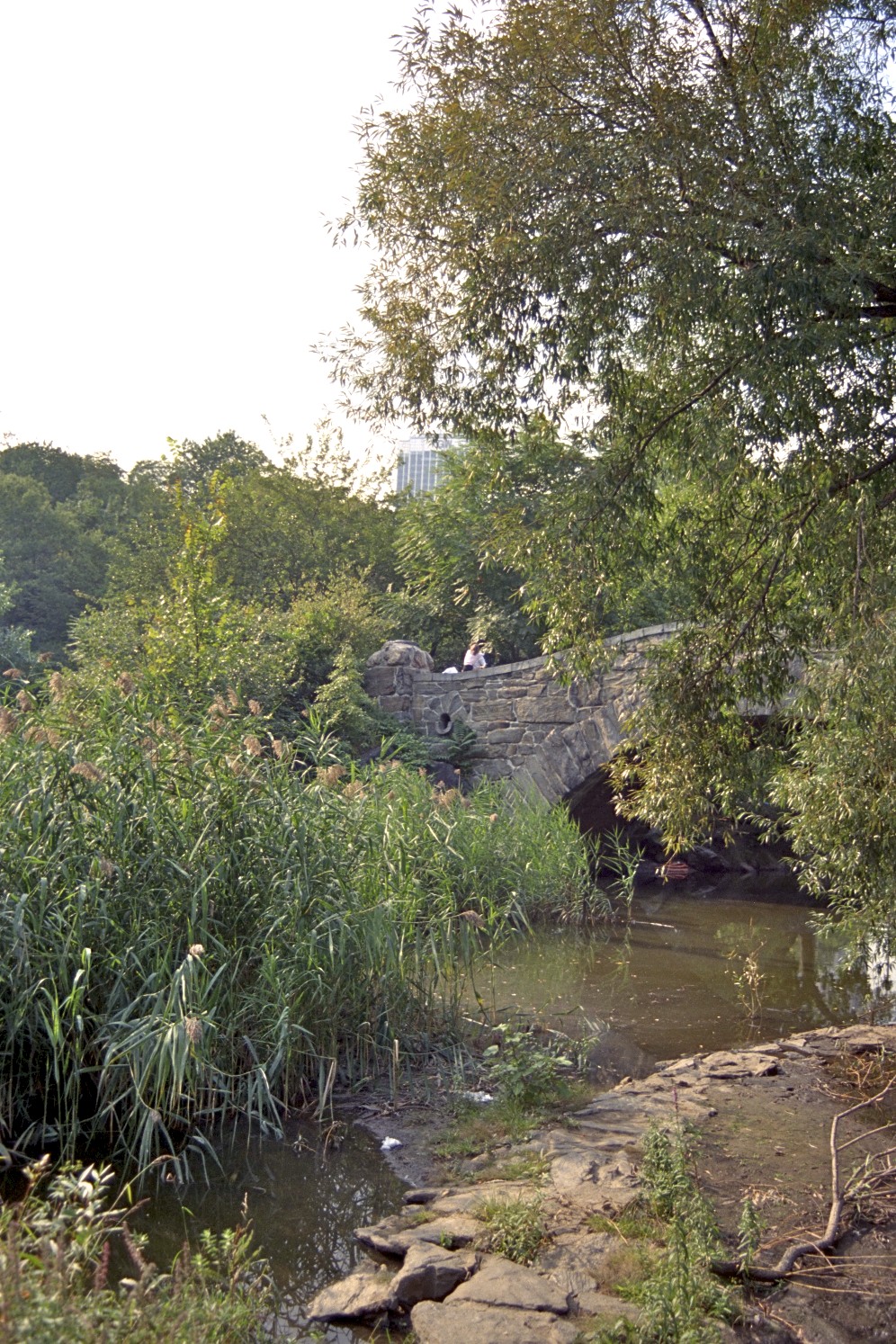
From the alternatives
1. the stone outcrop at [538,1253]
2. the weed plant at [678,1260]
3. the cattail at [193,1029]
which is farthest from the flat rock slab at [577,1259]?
the cattail at [193,1029]

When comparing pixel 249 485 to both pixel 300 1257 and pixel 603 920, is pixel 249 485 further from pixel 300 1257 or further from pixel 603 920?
pixel 300 1257

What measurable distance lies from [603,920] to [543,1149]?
20.3 feet

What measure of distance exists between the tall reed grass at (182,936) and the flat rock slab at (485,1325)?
111cm

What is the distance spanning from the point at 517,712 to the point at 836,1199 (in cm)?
968

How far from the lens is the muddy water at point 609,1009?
147 inches

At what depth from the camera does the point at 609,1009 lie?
7.19 meters

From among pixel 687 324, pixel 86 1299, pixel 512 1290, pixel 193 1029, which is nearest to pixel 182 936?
pixel 193 1029

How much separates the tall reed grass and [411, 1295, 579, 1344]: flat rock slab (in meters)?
1.11

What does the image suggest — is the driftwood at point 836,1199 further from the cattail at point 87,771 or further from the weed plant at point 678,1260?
the cattail at point 87,771

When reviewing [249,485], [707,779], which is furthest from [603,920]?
[249,485]

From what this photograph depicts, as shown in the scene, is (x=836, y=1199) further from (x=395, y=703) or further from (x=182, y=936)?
(x=395, y=703)

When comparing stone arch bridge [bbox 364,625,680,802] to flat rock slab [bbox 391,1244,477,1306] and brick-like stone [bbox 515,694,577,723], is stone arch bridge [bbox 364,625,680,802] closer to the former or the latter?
brick-like stone [bbox 515,694,577,723]

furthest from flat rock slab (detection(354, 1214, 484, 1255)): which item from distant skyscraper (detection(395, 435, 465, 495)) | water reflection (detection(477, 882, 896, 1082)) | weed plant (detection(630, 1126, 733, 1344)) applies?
distant skyscraper (detection(395, 435, 465, 495))

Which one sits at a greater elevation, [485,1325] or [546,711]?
[546,711]
